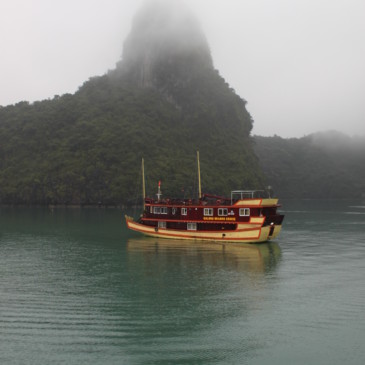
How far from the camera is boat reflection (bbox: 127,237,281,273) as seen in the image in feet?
103

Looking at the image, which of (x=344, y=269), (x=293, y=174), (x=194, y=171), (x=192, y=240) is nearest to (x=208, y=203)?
(x=192, y=240)

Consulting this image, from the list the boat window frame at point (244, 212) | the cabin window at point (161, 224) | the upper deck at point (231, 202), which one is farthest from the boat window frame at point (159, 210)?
the boat window frame at point (244, 212)

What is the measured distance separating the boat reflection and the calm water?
16 centimetres

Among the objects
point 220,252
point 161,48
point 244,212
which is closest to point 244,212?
point 244,212

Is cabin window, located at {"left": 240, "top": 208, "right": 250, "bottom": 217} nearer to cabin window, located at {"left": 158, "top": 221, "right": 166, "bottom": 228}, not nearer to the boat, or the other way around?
the boat

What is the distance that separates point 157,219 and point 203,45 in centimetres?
13793

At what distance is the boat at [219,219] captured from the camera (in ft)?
129

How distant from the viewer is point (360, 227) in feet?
189

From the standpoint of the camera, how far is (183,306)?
20266mm

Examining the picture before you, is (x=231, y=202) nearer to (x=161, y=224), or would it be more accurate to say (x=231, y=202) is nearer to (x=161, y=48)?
(x=161, y=224)

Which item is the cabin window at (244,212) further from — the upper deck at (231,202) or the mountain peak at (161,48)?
the mountain peak at (161,48)

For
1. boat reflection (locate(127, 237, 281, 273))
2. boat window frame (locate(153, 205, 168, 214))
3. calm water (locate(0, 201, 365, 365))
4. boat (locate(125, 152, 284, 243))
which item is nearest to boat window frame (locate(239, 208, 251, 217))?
boat (locate(125, 152, 284, 243))

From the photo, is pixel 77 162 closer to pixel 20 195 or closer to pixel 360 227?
pixel 20 195

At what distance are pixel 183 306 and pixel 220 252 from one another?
648 inches
